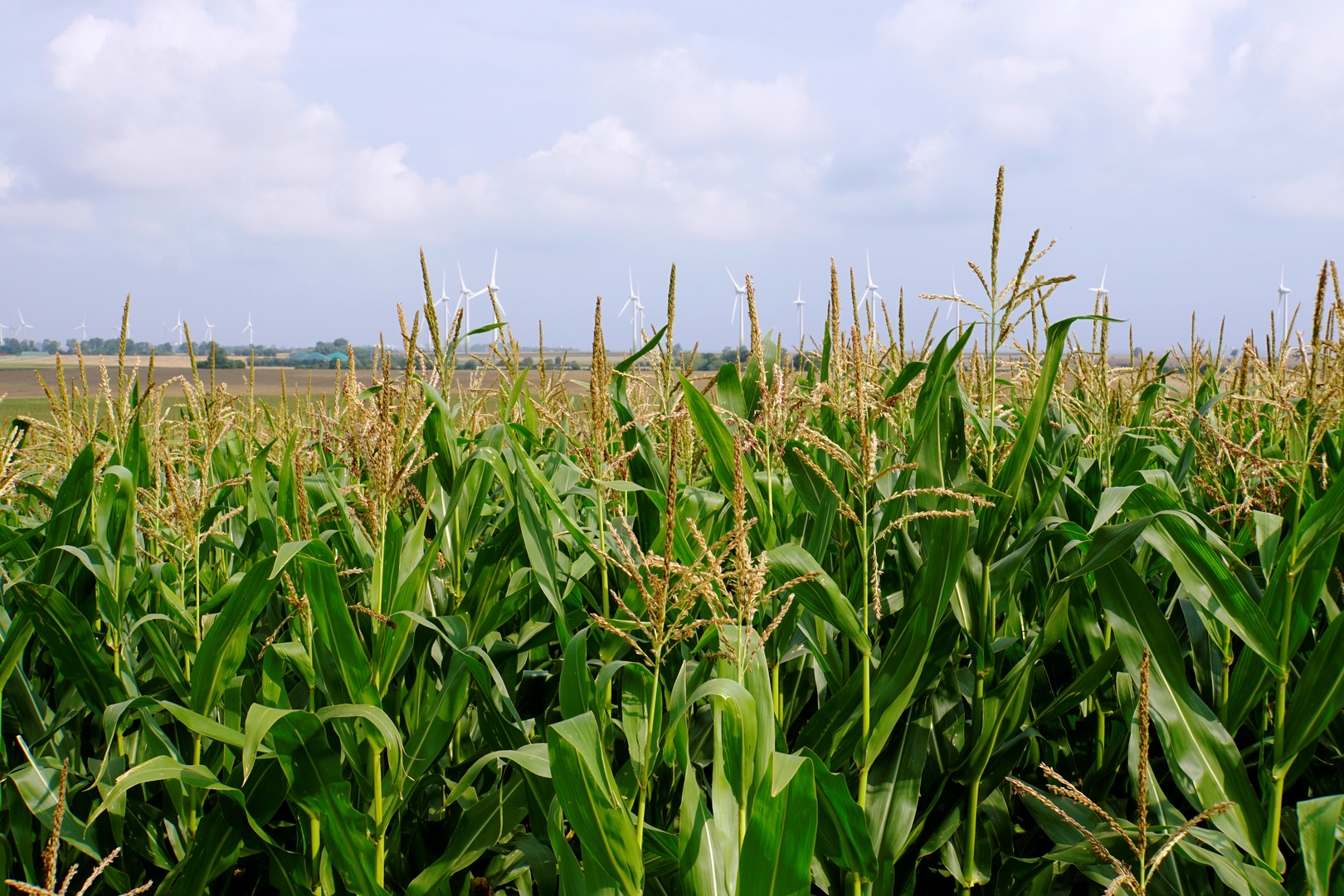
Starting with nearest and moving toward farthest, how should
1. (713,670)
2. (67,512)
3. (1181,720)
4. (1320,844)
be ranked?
(1320,844), (1181,720), (713,670), (67,512)

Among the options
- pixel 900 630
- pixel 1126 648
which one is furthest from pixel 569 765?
pixel 1126 648

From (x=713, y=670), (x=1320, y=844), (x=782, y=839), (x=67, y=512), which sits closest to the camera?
(x=782, y=839)

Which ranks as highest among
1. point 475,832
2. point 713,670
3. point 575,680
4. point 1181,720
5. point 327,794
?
point 575,680

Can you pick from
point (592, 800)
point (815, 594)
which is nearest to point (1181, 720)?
point (815, 594)

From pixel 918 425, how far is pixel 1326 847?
52.6 inches

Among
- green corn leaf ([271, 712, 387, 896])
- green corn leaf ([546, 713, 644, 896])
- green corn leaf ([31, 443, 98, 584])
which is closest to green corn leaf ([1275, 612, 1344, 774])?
green corn leaf ([546, 713, 644, 896])

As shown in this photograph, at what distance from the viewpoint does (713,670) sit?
7.34 feet

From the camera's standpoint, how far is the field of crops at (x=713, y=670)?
182 cm

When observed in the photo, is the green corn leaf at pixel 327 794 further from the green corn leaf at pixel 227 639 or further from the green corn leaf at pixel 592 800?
the green corn leaf at pixel 592 800

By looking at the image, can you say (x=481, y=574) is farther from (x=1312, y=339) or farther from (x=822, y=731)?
(x=1312, y=339)

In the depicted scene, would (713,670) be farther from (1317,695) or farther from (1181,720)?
(1317,695)

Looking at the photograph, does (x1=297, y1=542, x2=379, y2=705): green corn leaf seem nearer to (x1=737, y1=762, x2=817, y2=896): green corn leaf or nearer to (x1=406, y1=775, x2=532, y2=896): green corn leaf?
(x1=406, y1=775, x2=532, y2=896): green corn leaf

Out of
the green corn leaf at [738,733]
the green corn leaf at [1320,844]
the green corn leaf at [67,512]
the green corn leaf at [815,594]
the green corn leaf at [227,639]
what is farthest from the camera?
the green corn leaf at [67,512]

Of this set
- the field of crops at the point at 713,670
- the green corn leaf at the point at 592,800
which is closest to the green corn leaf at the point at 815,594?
the field of crops at the point at 713,670
